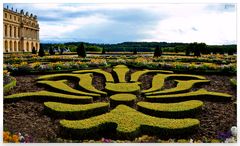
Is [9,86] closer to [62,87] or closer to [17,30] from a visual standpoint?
[62,87]

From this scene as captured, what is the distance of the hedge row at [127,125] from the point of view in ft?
27.1

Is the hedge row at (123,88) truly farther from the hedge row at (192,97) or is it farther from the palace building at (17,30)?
the palace building at (17,30)

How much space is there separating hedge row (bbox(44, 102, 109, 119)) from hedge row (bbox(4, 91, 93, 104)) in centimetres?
49

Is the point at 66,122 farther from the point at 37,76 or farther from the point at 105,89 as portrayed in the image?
the point at 37,76

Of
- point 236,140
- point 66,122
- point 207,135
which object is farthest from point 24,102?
point 236,140

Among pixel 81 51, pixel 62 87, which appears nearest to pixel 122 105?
pixel 62 87

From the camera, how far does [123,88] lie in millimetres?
11055

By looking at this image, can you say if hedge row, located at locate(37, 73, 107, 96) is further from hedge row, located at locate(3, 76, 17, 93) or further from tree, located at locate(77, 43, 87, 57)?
tree, located at locate(77, 43, 87, 57)

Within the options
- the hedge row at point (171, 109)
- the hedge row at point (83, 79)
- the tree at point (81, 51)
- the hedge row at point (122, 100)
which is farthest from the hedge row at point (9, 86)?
the tree at point (81, 51)

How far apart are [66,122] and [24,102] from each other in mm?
2357

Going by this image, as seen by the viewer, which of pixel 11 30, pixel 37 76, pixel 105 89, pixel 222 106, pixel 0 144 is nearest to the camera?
pixel 0 144

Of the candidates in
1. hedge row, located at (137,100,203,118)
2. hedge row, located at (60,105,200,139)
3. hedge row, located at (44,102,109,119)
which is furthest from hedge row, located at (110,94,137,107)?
hedge row, located at (60,105,200,139)

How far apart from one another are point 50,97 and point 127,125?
3096 millimetres

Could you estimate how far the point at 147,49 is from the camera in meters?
23.0
